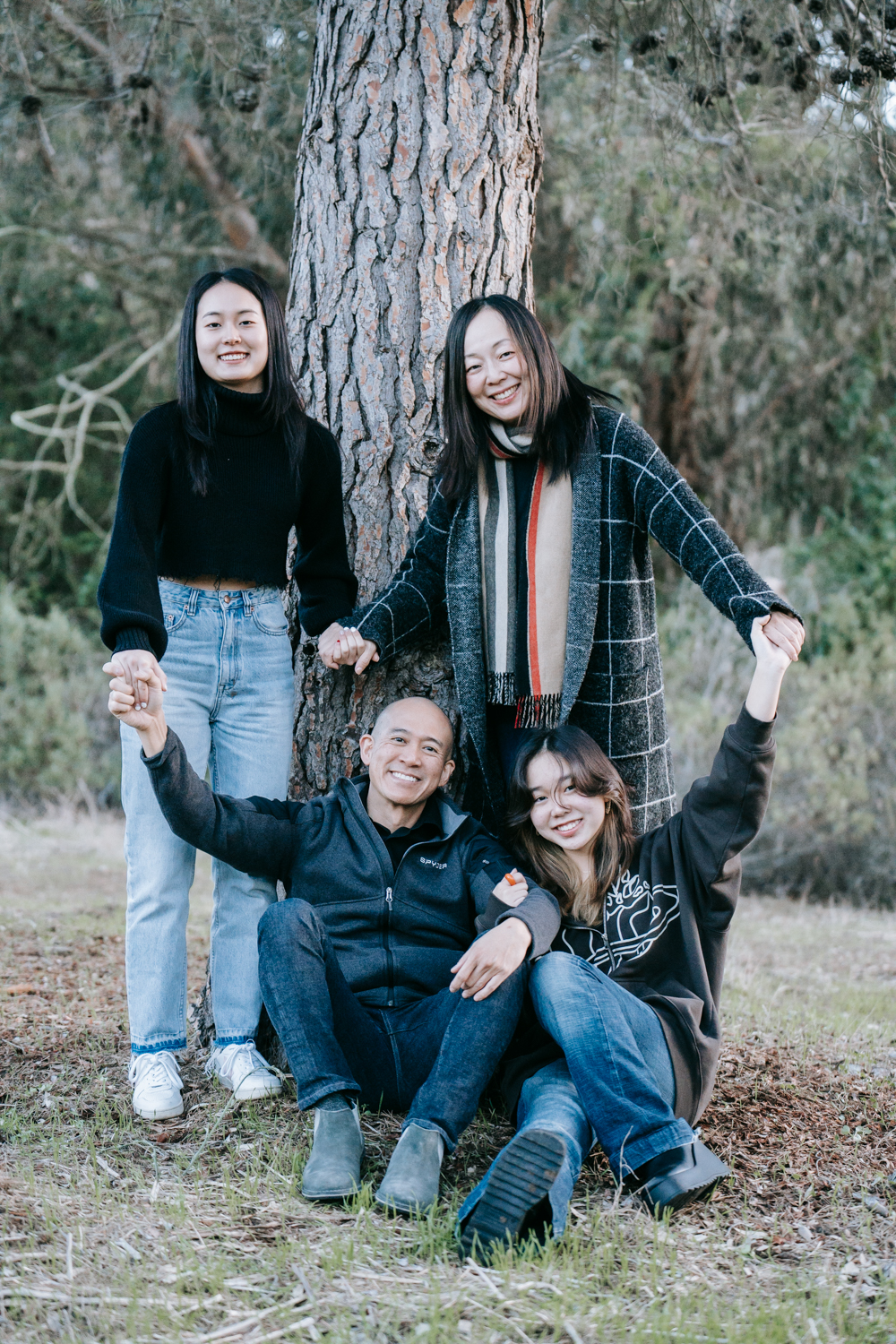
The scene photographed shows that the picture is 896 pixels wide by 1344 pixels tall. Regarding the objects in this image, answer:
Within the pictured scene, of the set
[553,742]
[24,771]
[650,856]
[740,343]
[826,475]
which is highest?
[740,343]

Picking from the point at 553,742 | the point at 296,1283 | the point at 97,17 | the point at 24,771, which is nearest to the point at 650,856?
the point at 553,742

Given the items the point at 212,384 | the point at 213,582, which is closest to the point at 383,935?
the point at 213,582

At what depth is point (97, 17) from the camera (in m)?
5.09

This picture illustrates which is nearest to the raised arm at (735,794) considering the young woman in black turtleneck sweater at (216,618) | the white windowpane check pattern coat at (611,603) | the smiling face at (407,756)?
the white windowpane check pattern coat at (611,603)

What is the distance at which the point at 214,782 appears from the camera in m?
3.20

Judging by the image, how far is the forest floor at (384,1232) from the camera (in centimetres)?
200

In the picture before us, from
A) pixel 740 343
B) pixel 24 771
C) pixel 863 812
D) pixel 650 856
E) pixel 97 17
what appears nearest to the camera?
pixel 650 856

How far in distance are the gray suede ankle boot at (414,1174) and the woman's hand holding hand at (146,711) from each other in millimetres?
1006

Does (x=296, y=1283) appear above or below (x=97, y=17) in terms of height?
below

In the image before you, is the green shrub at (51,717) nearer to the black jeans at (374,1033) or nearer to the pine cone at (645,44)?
the pine cone at (645,44)

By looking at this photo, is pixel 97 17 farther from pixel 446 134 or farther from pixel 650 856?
pixel 650 856

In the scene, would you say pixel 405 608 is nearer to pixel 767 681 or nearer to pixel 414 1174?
pixel 767 681

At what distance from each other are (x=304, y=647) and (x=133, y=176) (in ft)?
23.7

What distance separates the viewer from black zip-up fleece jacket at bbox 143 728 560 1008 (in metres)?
2.85
